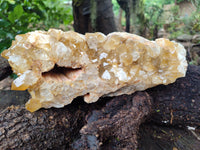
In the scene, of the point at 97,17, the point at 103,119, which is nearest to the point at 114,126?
the point at 103,119

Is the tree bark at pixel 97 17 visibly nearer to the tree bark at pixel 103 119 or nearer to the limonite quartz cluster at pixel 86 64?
the limonite quartz cluster at pixel 86 64

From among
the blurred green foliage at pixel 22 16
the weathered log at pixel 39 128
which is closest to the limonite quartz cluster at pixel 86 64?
the weathered log at pixel 39 128

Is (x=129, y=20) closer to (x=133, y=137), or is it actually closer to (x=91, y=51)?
(x=91, y=51)

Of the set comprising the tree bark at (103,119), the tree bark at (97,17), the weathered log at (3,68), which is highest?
the tree bark at (97,17)

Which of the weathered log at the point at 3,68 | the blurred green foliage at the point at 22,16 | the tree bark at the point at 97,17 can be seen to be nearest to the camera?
the weathered log at the point at 3,68

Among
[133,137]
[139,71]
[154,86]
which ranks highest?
[139,71]

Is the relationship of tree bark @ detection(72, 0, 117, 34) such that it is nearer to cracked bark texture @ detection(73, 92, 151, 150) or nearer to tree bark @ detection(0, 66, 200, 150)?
tree bark @ detection(0, 66, 200, 150)

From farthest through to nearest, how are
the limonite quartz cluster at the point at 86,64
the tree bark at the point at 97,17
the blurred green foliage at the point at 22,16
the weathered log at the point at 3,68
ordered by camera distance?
the tree bark at the point at 97,17, the blurred green foliage at the point at 22,16, the weathered log at the point at 3,68, the limonite quartz cluster at the point at 86,64

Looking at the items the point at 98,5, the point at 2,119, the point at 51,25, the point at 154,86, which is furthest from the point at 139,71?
the point at 51,25
